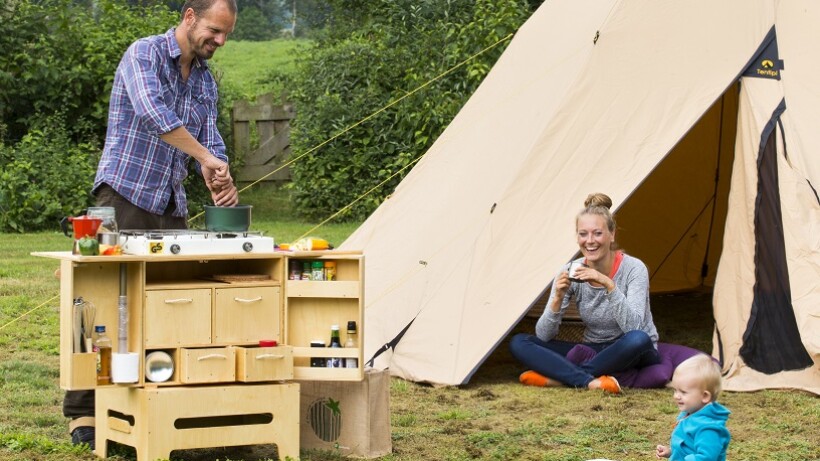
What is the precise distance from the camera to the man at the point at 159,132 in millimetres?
4113

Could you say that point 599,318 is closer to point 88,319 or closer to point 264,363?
point 264,363

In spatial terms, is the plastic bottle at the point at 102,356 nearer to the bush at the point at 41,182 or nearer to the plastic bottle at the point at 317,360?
the plastic bottle at the point at 317,360

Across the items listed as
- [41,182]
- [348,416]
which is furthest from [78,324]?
[41,182]

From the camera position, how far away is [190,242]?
387 centimetres

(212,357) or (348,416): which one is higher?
(212,357)

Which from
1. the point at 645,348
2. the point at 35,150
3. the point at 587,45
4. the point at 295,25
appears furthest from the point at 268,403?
the point at 295,25

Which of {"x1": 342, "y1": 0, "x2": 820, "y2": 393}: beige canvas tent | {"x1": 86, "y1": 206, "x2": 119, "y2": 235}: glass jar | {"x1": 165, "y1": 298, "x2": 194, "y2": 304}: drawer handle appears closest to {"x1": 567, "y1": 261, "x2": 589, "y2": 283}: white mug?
→ {"x1": 342, "y1": 0, "x2": 820, "y2": 393}: beige canvas tent

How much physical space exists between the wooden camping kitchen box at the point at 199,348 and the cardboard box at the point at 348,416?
0.40ft

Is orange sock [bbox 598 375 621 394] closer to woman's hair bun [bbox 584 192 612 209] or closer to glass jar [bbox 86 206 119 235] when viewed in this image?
woman's hair bun [bbox 584 192 612 209]

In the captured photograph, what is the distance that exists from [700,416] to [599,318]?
1.97 meters

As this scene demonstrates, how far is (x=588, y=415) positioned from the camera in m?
4.79

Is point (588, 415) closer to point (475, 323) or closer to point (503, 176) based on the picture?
point (475, 323)

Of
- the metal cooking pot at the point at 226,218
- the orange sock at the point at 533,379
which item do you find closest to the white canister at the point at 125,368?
the metal cooking pot at the point at 226,218

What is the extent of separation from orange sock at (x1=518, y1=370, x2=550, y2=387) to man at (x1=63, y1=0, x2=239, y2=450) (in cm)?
171
